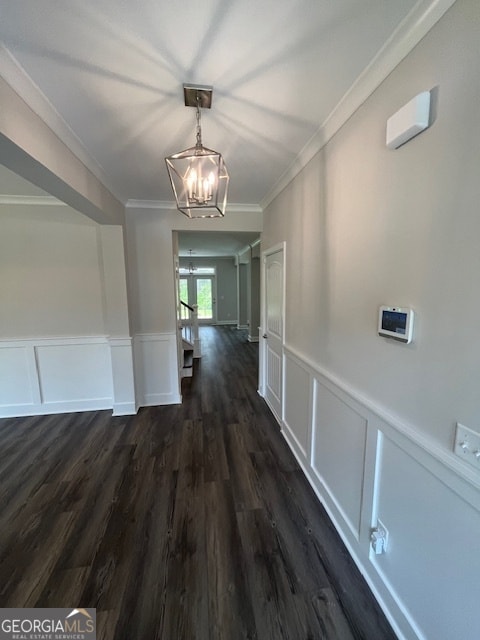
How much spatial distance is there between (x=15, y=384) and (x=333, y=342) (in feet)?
11.9

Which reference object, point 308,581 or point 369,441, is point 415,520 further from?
point 308,581

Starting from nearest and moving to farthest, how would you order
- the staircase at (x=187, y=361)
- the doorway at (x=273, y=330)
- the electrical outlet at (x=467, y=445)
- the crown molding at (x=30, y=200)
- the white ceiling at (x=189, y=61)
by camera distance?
the electrical outlet at (x=467, y=445) → the white ceiling at (x=189, y=61) → the doorway at (x=273, y=330) → the crown molding at (x=30, y=200) → the staircase at (x=187, y=361)

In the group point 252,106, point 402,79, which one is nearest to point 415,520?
point 402,79

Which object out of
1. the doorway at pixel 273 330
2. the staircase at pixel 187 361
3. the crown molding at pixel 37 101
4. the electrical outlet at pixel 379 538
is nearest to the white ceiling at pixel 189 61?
the crown molding at pixel 37 101

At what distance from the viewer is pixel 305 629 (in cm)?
125

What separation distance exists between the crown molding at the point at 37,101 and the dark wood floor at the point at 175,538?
2479 mm

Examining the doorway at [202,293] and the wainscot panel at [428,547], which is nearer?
the wainscot panel at [428,547]

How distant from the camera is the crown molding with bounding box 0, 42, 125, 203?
3.91 feet

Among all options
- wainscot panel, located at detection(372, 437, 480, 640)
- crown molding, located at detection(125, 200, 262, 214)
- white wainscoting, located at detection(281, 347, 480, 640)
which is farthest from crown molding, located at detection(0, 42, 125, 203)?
wainscot panel, located at detection(372, 437, 480, 640)

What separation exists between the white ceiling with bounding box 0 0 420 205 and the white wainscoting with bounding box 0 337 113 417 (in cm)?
233

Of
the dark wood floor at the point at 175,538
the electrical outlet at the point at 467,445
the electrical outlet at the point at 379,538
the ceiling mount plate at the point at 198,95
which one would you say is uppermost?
the ceiling mount plate at the point at 198,95

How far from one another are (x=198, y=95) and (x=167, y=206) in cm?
199

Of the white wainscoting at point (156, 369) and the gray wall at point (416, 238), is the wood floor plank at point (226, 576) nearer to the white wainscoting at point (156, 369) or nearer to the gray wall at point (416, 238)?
the gray wall at point (416, 238)

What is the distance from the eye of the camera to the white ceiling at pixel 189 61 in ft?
3.29
